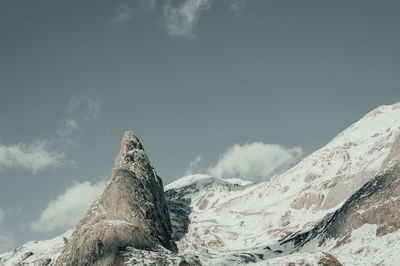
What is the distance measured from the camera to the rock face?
140 meters

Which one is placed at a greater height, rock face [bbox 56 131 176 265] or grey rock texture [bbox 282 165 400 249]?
rock face [bbox 56 131 176 265]

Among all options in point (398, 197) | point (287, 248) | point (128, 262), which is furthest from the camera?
point (287, 248)

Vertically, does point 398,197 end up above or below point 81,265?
below

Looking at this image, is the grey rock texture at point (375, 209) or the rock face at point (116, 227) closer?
the grey rock texture at point (375, 209)

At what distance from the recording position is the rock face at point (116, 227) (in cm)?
14025

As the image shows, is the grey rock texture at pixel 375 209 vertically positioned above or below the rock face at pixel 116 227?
below

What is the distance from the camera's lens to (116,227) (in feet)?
500

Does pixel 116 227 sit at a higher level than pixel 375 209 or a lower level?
higher

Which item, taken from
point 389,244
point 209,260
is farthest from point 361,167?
point 389,244

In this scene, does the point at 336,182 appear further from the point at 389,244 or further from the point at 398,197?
the point at 389,244

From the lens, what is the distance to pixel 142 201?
188 metres

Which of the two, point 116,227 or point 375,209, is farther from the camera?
point 116,227

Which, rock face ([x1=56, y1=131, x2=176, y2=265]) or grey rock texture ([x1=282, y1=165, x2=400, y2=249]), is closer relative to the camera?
grey rock texture ([x1=282, y1=165, x2=400, y2=249])

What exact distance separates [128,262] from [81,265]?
47.2 meters
